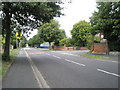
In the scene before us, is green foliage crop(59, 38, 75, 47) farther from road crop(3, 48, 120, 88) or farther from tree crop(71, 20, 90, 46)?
road crop(3, 48, 120, 88)

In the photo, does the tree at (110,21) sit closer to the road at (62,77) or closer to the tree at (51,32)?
the road at (62,77)

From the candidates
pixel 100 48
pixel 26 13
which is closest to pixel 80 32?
pixel 100 48

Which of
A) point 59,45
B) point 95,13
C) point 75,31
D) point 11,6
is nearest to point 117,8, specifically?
point 95,13

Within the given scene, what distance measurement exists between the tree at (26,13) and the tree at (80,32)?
35186 mm

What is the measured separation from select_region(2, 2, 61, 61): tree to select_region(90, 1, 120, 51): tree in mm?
7871

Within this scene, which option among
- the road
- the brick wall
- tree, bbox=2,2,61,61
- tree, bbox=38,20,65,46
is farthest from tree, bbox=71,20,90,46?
the road

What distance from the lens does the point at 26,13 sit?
11242 millimetres

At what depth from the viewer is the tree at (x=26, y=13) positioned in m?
9.64

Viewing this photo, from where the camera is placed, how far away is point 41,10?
10.2m

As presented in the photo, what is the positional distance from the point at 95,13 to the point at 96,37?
4762 mm

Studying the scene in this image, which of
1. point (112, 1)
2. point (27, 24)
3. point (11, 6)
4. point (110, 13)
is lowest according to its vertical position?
point (27, 24)

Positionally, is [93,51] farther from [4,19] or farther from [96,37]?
[4,19]

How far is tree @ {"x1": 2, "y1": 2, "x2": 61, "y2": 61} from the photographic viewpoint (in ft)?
31.6

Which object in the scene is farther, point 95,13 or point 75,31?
point 75,31
